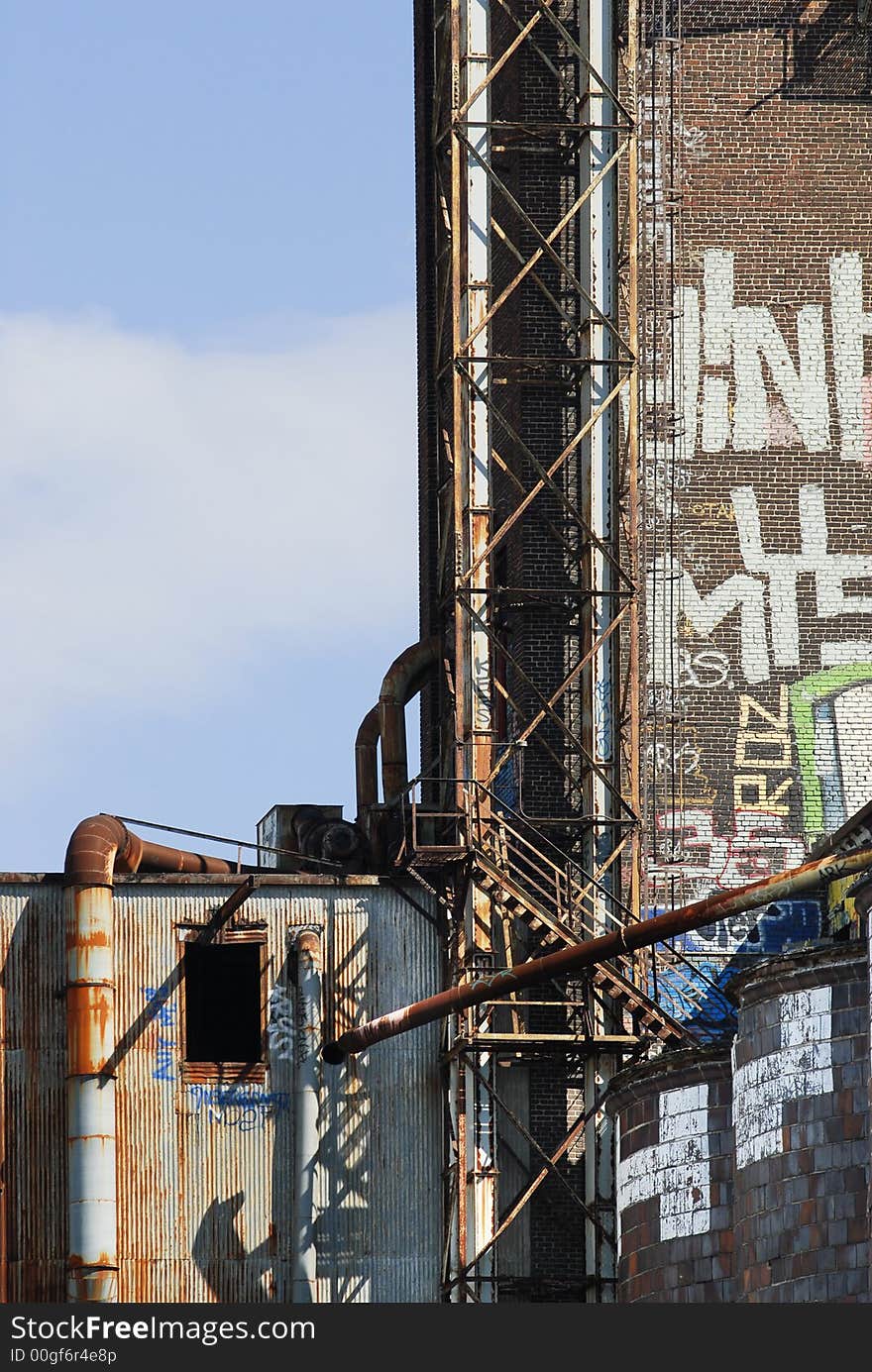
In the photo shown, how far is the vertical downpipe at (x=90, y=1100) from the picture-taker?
35.4 m

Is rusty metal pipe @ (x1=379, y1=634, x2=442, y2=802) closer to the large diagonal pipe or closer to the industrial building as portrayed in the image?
the industrial building

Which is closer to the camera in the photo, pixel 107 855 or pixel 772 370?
pixel 107 855

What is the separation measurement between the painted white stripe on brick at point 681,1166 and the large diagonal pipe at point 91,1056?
656 centimetres

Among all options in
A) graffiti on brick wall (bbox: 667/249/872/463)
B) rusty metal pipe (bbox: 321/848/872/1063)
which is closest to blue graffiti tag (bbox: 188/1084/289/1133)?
rusty metal pipe (bbox: 321/848/872/1063)

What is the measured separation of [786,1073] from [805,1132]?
2.20 feet

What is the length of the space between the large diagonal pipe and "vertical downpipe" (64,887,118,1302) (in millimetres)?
11

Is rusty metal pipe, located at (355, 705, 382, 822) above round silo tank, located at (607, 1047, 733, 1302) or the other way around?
above

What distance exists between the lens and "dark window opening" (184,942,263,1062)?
37.1 meters

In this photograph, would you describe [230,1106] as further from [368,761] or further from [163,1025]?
[368,761]

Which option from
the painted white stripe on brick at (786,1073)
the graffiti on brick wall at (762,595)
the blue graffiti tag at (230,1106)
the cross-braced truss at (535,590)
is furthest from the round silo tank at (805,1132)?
the graffiti on brick wall at (762,595)

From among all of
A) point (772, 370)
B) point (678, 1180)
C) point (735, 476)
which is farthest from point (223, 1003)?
point (772, 370)

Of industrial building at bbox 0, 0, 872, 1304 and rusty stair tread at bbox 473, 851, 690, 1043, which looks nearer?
industrial building at bbox 0, 0, 872, 1304

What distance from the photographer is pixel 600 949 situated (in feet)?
112

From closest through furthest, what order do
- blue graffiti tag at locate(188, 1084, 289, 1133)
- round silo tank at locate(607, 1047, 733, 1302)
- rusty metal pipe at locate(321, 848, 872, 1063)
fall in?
round silo tank at locate(607, 1047, 733, 1302) → rusty metal pipe at locate(321, 848, 872, 1063) → blue graffiti tag at locate(188, 1084, 289, 1133)
